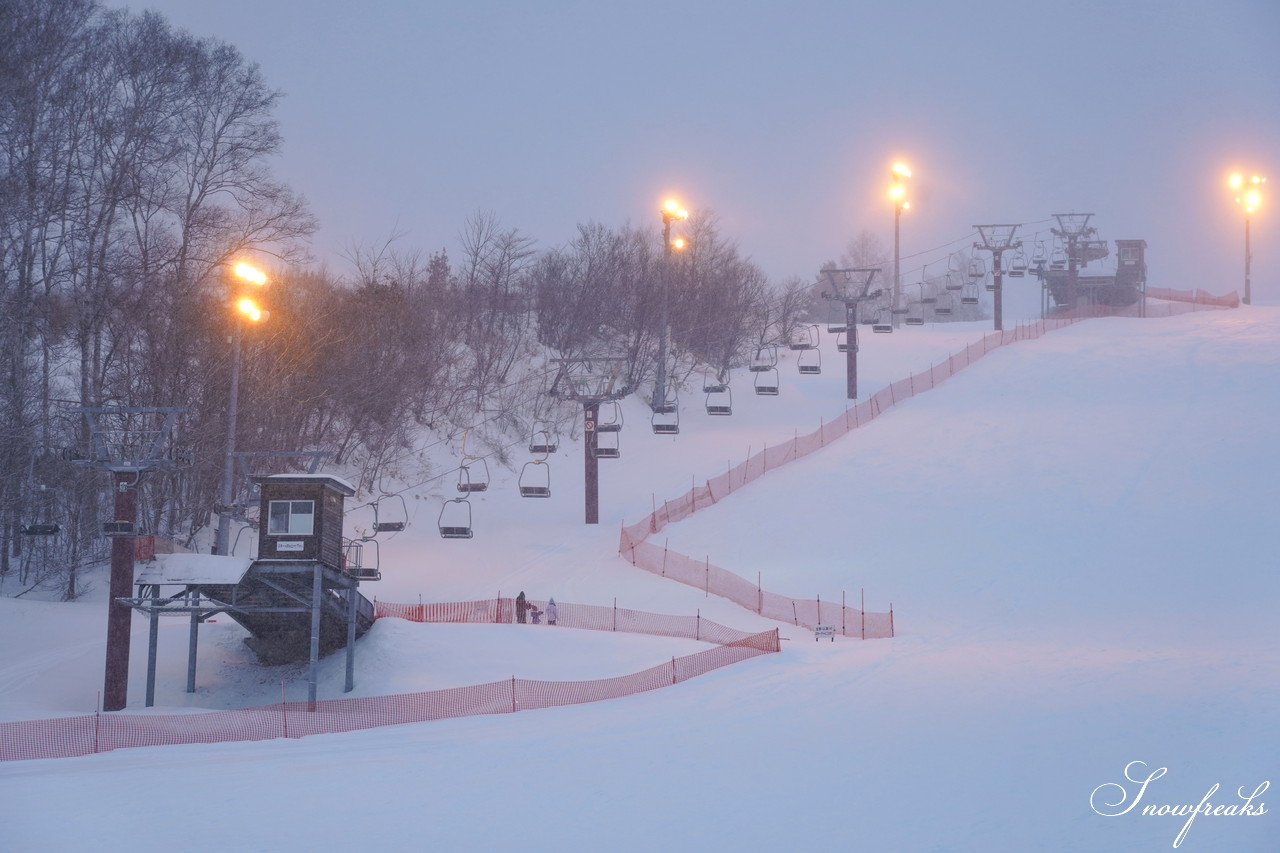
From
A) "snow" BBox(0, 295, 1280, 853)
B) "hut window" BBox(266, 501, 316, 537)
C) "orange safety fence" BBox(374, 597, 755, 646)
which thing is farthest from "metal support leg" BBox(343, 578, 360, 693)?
"orange safety fence" BBox(374, 597, 755, 646)

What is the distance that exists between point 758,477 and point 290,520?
2039cm

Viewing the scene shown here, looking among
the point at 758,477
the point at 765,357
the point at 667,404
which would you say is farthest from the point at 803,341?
the point at 758,477

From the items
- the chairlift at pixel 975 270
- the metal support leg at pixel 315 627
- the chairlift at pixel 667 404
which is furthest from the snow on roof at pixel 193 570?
the chairlift at pixel 975 270

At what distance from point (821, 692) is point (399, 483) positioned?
28677mm

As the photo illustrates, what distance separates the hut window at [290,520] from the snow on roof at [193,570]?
41.7 inches

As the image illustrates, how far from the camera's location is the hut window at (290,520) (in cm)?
2481

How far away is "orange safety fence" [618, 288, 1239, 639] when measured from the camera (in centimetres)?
2781

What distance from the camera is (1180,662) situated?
2145cm

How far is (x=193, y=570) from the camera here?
932 inches

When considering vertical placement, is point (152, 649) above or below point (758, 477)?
below

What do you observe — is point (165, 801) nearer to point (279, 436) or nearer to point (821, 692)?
point (821, 692)

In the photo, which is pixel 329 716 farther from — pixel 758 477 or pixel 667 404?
pixel 667 404

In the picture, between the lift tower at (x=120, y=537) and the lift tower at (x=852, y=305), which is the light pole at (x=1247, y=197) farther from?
the lift tower at (x=120, y=537)

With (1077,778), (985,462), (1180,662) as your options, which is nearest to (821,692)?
(1077,778)
